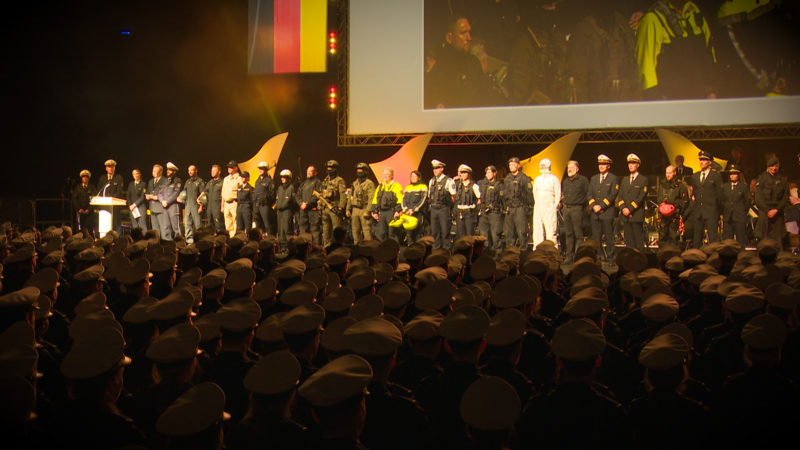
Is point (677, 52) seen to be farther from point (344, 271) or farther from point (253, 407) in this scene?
point (253, 407)

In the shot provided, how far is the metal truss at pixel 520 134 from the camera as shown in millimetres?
11023

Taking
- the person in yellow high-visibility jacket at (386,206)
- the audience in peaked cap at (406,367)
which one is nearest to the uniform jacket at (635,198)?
the person in yellow high-visibility jacket at (386,206)

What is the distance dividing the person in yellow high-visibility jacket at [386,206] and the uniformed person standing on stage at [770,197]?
589 cm

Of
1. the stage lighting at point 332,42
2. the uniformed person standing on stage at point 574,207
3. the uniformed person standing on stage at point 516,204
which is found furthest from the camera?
the stage lighting at point 332,42

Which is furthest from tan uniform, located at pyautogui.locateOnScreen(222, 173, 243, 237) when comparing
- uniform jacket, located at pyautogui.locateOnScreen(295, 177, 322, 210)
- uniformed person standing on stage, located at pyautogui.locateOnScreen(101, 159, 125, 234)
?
uniformed person standing on stage, located at pyautogui.locateOnScreen(101, 159, 125, 234)

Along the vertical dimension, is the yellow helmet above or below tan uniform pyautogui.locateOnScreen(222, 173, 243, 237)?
below

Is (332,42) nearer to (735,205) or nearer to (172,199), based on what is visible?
(172,199)

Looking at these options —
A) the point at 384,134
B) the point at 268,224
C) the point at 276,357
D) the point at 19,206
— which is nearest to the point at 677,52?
the point at 384,134

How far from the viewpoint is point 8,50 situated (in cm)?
1266

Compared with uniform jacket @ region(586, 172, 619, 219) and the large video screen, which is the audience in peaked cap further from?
the large video screen

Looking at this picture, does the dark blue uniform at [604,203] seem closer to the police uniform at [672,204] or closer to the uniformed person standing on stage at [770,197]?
the police uniform at [672,204]

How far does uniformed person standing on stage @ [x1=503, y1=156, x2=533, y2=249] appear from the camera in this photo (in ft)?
32.4

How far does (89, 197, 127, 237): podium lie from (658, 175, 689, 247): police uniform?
9632mm

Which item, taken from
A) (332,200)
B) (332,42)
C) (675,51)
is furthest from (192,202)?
(675,51)
